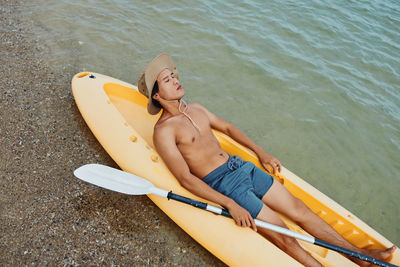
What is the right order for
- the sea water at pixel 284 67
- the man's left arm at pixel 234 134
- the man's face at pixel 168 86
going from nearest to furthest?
1. the man's face at pixel 168 86
2. the man's left arm at pixel 234 134
3. the sea water at pixel 284 67

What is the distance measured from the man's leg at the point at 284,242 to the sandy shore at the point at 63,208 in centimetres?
56

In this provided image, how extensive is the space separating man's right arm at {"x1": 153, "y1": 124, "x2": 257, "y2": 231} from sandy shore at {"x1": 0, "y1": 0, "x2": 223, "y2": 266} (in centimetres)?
59

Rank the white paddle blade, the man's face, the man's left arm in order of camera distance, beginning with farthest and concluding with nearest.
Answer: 1. the man's left arm
2. the man's face
3. the white paddle blade

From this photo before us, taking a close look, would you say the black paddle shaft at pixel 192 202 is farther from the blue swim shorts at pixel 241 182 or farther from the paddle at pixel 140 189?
the blue swim shorts at pixel 241 182

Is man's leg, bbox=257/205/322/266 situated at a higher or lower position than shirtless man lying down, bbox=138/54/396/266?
lower

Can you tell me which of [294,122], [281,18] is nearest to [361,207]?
[294,122]

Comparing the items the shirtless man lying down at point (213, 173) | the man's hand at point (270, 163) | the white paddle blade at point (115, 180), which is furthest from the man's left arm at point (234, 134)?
the white paddle blade at point (115, 180)

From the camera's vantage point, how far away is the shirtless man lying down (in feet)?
7.91

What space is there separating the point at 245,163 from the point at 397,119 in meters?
3.48

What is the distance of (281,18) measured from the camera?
22.1 feet

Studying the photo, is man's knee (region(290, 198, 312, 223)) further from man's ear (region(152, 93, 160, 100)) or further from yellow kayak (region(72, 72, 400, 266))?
man's ear (region(152, 93, 160, 100))

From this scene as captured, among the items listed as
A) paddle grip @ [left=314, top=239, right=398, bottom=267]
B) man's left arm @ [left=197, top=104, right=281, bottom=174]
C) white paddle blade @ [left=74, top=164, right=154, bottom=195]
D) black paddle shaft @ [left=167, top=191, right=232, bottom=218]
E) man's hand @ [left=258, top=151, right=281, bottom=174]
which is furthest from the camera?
man's left arm @ [left=197, top=104, right=281, bottom=174]

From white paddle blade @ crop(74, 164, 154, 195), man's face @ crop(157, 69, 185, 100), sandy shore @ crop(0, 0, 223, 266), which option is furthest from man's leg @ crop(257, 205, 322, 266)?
man's face @ crop(157, 69, 185, 100)

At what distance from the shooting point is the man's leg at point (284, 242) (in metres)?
2.31
